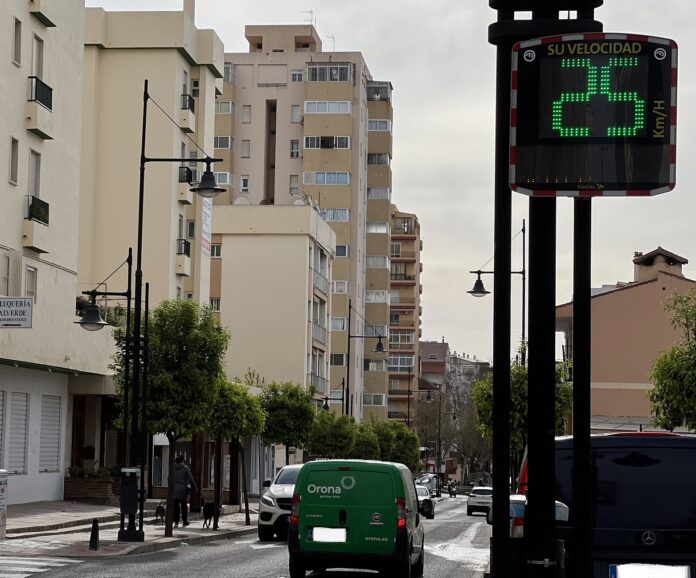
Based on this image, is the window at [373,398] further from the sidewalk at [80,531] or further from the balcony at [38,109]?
the balcony at [38,109]

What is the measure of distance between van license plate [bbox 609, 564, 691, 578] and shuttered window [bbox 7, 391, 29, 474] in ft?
105

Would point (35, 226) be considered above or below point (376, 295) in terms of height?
below

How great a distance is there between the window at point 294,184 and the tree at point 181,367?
7376 cm

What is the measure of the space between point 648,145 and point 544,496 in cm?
167

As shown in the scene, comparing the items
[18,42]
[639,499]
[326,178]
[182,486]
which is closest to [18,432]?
[182,486]

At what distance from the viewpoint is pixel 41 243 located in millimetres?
40875

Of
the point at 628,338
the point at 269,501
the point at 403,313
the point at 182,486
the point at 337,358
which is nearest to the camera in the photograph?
the point at 269,501

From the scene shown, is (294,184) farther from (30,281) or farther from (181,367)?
(181,367)

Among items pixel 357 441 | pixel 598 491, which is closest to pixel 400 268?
pixel 357 441

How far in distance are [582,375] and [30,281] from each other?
34.7m

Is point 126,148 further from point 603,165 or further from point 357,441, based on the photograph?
point 603,165

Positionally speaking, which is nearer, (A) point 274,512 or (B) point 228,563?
(B) point 228,563

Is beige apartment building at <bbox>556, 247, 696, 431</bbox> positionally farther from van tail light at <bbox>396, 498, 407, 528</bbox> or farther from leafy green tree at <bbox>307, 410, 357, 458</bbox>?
van tail light at <bbox>396, 498, 407, 528</bbox>

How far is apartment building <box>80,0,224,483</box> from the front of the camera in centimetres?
6106
